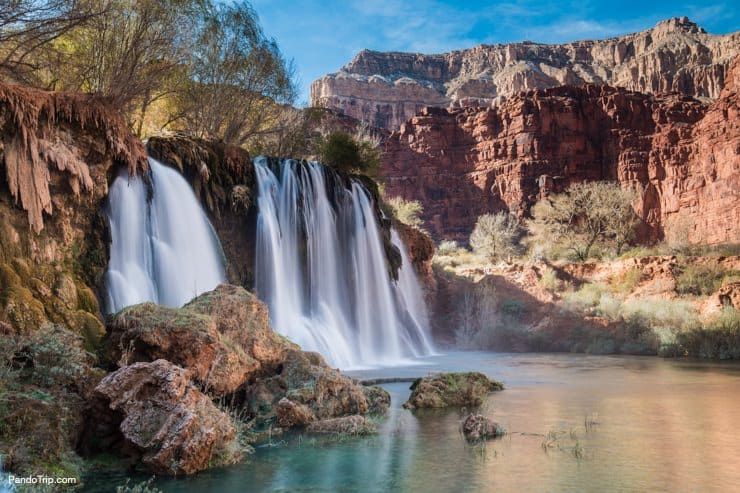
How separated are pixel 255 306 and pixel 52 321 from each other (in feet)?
10.1

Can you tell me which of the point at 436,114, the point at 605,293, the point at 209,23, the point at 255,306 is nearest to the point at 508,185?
the point at 436,114

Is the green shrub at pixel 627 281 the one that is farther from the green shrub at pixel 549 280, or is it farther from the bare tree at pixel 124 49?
the bare tree at pixel 124 49

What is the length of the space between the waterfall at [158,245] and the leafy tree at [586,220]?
30.1 meters

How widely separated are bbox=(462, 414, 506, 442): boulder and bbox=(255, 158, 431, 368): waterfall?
8.18 meters

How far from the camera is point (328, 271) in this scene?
19297 millimetres

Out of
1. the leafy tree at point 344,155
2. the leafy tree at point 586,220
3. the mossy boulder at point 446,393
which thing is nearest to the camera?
the mossy boulder at point 446,393

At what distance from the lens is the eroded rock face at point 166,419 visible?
224 inches

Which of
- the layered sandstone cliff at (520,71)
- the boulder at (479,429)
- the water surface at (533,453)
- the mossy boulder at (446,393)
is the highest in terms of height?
the layered sandstone cliff at (520,71)

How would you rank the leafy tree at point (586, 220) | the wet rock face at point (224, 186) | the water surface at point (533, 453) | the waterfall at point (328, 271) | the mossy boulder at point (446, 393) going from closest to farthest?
the water surface at point (533, 453)
the mossy boulder at point (446, 393)
the wet rock face at point (224, 186)
the waterfall at point (328, 271)
the leafy tree at point (586, 220)

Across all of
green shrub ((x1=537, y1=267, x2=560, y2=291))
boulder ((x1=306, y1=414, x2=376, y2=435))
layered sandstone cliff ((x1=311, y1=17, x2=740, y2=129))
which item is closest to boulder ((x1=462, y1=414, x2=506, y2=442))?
boulder ((x1=306, y1=414, x2=376, y2=435))

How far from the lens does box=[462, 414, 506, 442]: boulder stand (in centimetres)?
723

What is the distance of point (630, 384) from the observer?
12.8 m

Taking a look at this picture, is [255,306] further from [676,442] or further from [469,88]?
[469,88]

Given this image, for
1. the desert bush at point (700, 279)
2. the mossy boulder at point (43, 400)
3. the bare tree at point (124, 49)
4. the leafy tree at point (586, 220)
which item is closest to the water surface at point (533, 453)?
the mossy boulder at point (43, 400)
